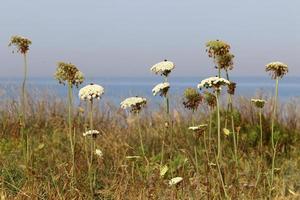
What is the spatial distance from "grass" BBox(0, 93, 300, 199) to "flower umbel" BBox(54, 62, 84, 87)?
0.95 metres

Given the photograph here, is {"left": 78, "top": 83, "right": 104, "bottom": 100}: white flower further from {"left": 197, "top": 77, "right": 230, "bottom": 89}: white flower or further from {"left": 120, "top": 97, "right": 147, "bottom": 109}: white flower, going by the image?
{"left": 197, "top": 77, "right": 230, "bottom": 89}: white flower

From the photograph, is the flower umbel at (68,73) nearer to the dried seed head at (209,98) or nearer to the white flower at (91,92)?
the white flower at (91,92)

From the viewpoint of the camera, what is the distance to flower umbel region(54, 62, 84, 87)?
200 inches

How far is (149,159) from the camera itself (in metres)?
8.17

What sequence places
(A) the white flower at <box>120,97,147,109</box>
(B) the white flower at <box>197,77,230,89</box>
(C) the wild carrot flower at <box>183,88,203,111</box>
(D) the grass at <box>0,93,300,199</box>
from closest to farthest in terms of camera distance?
1. (B) the white flower at <box>197,77,230,89</box>
2. (C) the wild carrot flower at <box>183,88,203,111</box>
3. (A) the white flower at <box>120,97,147,109</box>
4. (D) the grass at <box>0,93,300,199</box>

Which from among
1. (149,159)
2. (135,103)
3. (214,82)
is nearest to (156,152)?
(149,159)

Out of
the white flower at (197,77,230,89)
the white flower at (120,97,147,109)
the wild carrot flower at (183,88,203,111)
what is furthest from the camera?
the white flower at (120,97,147,109)

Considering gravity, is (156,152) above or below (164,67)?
below

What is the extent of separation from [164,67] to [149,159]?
10.5 ft

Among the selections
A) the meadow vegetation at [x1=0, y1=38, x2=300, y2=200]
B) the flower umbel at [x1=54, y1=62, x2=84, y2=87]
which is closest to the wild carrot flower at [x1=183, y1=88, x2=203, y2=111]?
the meadow vegetation at [x1=0, y1=38, x2=300, y2=200]

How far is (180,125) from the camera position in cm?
1028

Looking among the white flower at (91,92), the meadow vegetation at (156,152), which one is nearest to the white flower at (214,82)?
the meadow vegetation at (156,152)

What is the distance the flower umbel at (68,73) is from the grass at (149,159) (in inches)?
37.6

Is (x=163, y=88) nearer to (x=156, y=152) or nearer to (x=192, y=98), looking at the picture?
(x=192, y=98)
